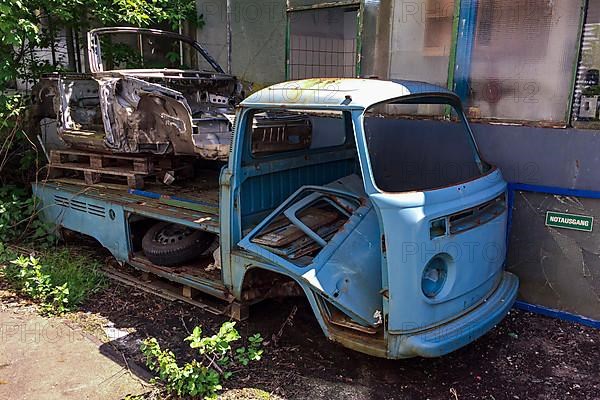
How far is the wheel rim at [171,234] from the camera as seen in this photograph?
4.61m

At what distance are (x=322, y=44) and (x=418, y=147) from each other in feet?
8.65

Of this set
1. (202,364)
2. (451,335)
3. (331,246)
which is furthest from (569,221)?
(202,364)

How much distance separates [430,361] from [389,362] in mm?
310

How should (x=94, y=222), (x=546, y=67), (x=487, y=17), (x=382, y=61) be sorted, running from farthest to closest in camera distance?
1. (x=382, y=61)
2. (x=94, y=222)
3. (x=487, y=17)
4. (x=546, y=67)

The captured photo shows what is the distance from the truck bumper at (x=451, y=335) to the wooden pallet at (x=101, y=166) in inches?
127

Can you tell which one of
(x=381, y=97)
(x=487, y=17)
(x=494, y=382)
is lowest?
(x=494, y=382)

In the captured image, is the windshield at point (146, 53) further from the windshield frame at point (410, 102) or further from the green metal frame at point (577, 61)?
the green metal frame at point (577, 61)

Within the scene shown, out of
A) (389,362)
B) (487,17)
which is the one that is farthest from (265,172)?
(487,17)

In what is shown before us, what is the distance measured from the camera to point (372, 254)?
10.8 feet

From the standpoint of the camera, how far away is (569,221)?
13.7ft

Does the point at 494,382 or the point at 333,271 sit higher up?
the point at 333,271

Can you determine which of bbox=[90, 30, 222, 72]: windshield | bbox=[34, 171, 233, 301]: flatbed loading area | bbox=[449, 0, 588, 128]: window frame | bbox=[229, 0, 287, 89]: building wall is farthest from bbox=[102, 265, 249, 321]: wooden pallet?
bbox=[90, 30, 222, 72]: windshield

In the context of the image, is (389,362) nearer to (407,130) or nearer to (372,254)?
(372,254)

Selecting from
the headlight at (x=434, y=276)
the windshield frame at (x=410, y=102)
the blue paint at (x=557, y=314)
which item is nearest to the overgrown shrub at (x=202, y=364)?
the headlight at (x=434, y=276)
